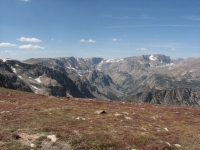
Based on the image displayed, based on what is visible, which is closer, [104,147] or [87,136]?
[104,147]

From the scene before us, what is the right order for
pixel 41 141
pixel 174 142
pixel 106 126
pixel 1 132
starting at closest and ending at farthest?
1. pixel 41 141
2. pixel 1 132
3. pixel 174 142
4. pixel 106 126

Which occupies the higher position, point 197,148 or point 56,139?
point 56,139

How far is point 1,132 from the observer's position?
2292cm

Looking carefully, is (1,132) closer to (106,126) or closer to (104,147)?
(104,147)

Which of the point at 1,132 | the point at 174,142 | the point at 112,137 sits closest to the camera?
the point at 1,132

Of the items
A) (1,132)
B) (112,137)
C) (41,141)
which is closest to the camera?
(41,141)

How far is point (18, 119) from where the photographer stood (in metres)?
30.6

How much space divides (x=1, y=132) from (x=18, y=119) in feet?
25.6

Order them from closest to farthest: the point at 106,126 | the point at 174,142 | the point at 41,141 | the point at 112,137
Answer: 1. the point at 41,141
2. the point at 112,137
3. the point at 174,142
4. the point at 106,126

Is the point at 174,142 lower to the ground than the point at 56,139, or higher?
lower

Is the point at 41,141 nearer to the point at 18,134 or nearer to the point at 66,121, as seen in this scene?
the point at 18,134

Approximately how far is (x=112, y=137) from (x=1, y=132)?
44.2ft

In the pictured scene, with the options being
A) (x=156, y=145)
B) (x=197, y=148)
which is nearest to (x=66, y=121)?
(x=156, y=145)

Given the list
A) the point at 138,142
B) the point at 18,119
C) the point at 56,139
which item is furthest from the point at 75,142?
the point at 18,119
